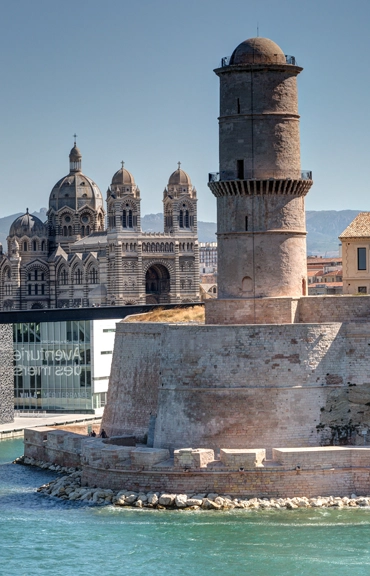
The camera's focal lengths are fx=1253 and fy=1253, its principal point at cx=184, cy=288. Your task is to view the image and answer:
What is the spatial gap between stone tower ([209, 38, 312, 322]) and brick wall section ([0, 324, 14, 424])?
56.3ft

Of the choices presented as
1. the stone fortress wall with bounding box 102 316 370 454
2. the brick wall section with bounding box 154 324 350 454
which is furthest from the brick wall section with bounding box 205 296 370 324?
the brick wall section with bounding box 154 324 350 454

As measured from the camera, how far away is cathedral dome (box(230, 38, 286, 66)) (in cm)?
3700

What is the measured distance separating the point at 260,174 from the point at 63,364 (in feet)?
73.5

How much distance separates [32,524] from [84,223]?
98178 millimetres

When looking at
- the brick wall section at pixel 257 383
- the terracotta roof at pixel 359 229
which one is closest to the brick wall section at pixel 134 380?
the brick wall section at pixel 257 383

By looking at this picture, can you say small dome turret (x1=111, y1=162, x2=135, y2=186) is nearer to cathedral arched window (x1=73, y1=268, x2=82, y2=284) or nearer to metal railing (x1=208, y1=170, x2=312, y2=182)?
cathedral arched window (x1=73, y1=268, x2=82, y2=284)

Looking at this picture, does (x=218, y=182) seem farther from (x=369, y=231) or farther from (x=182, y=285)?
(x=182, y=285)

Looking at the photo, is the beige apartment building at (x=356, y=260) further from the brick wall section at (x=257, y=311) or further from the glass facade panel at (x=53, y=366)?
the glass facade panel at (x=53, y=366)

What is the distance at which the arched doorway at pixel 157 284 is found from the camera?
4643 inches

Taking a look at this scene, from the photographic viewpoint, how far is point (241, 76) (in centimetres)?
3709

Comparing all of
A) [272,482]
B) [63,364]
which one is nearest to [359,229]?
[63,364]

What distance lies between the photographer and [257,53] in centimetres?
3700

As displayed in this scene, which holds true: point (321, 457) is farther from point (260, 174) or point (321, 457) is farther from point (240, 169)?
point (240, 169)

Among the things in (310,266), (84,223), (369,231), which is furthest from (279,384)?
(84,223)
